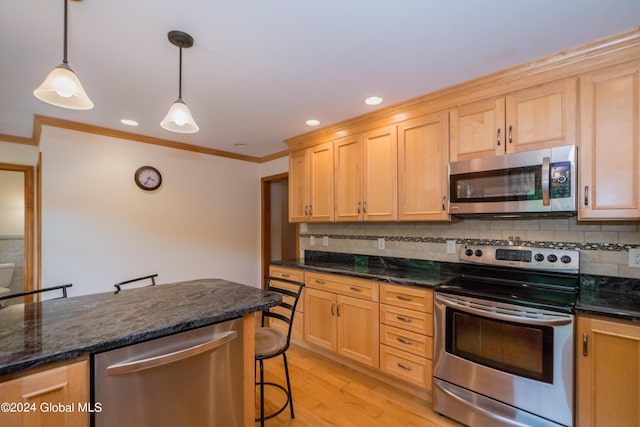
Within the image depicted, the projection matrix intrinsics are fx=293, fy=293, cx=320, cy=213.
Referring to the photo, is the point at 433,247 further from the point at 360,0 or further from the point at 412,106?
the point at 360,0

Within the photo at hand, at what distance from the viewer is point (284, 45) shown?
5.49ft

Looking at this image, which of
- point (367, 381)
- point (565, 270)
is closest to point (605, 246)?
point (565, 270)

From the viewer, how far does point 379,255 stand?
3.08 m

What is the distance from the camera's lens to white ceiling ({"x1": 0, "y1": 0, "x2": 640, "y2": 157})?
1398 millimetres

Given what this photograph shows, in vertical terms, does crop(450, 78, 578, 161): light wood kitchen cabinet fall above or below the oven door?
above

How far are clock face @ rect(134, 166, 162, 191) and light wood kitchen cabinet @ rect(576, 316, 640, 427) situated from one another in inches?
155

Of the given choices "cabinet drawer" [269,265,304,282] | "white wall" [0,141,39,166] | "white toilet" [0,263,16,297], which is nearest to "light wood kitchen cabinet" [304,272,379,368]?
"cabinet drawer" [269,265,304,282]

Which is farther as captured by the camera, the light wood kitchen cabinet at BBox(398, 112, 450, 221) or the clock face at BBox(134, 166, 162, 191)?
the clock face at BBox(134, 166, 162, 191)

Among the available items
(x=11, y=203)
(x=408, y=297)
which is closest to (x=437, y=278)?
(x=408, y=297)

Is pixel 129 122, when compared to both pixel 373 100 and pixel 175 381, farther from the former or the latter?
pixel 175 381

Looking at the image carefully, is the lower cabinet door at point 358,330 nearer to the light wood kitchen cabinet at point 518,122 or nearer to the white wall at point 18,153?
the light wood kitchen cabinet at point 518,122

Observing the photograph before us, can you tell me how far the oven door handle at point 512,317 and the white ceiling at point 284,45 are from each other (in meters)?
1.55

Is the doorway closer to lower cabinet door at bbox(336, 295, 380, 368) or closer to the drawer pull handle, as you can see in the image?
lower cabinet door at bbox(336, 295, 380, 368)

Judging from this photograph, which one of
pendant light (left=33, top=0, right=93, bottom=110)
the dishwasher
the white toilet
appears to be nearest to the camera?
the dishwasher
